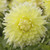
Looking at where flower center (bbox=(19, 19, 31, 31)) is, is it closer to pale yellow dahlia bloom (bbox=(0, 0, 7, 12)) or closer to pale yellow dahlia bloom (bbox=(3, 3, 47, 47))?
pale yellow dahlia bloom (bbox=(3, 3, 47, 47))

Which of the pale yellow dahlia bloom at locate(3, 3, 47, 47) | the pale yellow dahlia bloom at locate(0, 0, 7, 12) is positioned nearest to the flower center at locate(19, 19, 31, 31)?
the pale yellow dahlia bloom at locate(3, 3, 47, 47)

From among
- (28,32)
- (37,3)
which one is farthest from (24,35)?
(37,3)

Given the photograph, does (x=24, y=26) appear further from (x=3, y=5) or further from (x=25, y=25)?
(x=3, y=5)

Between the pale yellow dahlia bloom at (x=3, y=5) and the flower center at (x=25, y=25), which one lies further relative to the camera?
the pale yellow dahlia bloom at (x=3, y=5)

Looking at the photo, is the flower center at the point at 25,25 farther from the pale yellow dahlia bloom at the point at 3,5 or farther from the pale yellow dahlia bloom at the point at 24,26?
the pale yellow dahlia bloom at the point at 3,5

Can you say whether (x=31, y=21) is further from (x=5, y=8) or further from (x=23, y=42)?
(x=5, y=8)

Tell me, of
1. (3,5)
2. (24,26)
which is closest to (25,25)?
(24,26)

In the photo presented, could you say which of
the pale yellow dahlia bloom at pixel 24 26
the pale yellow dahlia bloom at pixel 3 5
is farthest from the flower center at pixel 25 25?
the pale yellow dahlia bloom at pixel 3 5

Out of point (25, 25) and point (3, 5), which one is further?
point (3, 5)
